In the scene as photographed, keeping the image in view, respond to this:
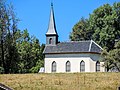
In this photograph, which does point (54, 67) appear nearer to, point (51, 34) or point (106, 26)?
point (51, 34)

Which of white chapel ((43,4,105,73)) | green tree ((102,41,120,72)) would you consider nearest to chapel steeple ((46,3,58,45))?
white chapel ((43,4,105,73))

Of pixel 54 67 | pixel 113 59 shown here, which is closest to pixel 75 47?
pixel 54 67

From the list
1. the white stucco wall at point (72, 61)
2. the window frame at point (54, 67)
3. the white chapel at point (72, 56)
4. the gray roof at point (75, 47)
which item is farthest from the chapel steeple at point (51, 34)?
the window frame at point (54, 67)

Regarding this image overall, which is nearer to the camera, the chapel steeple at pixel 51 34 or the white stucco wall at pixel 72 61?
the white stucco wall at pixel 72 61

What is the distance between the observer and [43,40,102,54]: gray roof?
2352 inches

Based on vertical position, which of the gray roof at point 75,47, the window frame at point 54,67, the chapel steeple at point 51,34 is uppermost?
the chapel steeple at point 51,34

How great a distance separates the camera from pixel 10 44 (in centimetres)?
4822

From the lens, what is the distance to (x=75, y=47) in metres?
60.8

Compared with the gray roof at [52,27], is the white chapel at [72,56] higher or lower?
lower

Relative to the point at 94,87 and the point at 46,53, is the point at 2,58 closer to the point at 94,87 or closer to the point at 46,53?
the point at 46,53

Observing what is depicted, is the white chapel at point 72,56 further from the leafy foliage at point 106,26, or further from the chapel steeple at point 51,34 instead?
the leafy foliage at point 106,26

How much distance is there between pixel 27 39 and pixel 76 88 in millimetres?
52306

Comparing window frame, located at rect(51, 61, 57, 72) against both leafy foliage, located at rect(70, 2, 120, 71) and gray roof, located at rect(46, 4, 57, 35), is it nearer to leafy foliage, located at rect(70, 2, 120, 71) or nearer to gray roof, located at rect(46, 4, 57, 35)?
gray roof, located at rect(46, 4, 57, 35)

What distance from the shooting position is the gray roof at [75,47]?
59750 mm
